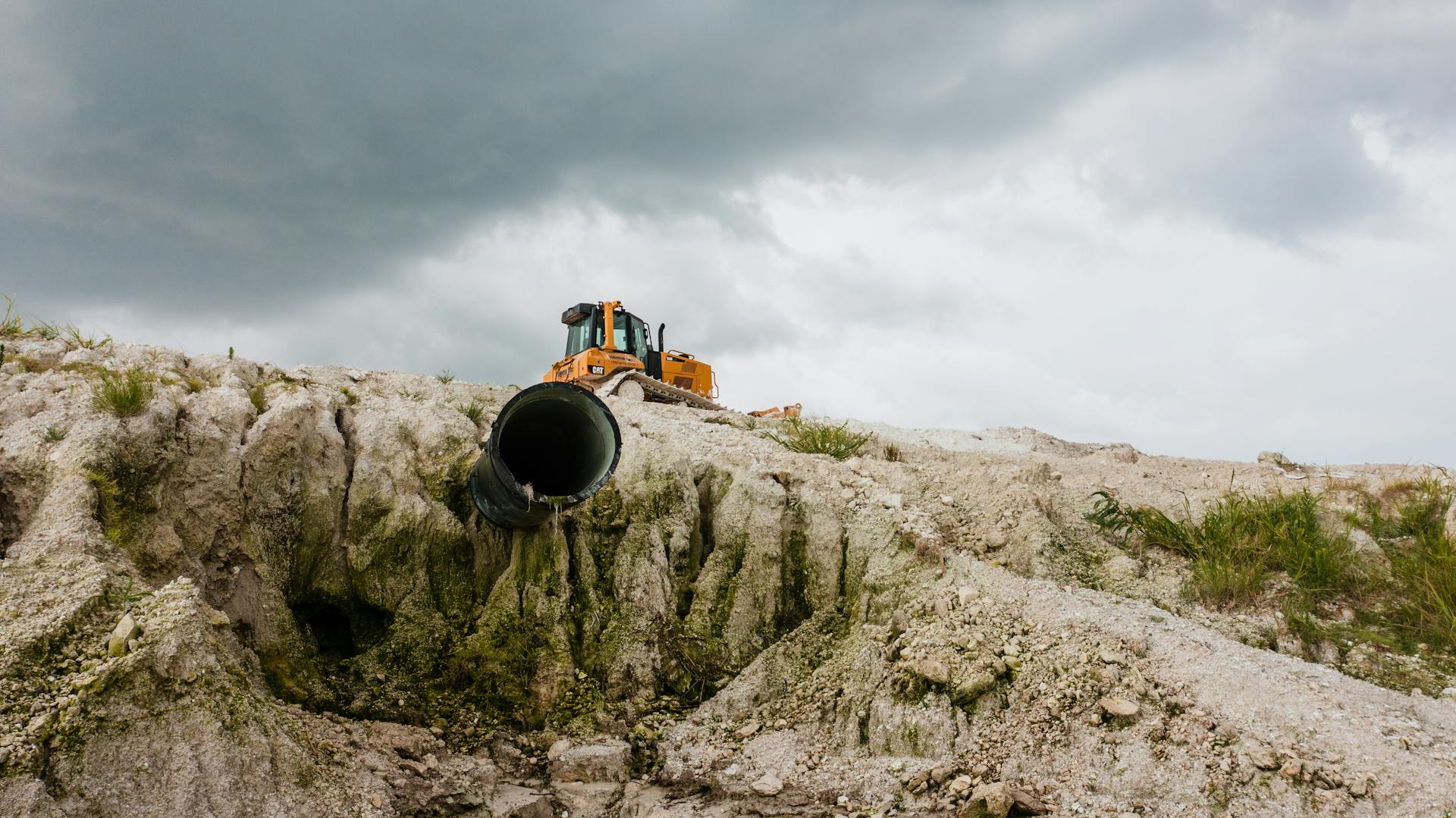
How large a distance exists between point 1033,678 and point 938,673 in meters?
0.62

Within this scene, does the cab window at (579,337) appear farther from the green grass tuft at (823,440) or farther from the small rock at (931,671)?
the small rock at (931,671)

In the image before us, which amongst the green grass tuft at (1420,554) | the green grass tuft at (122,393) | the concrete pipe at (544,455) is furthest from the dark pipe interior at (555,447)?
the green grass tuft at (1420,554)

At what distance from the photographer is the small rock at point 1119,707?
5305 mm

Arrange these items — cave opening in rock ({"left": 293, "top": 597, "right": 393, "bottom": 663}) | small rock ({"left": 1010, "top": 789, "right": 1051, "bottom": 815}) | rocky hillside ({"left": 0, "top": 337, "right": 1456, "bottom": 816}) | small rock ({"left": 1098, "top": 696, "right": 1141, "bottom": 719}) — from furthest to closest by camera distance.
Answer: cave opening in rock ({"left": 293, "top": 597, "right": 393, "bottom": 663}), small rock ({"left": 1098, "top": 696, "right": 1141, "bottom": 719}), small rock ({"left": 1010, "top": 789, "right": 1051, "bottom": 815}), rocky hillside ({"left": 0, "top": 337, "right": 1456, "bottom": 816})

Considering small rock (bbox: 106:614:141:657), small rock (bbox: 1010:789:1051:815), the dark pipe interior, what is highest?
the dark pipe interior

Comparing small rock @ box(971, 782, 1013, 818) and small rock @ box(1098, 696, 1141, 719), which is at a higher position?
small rock @ box(1098, 696, 1141, 719)

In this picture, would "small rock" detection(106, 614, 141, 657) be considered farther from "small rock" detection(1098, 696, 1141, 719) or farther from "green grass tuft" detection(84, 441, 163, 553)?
"small rock" detection(1098, 696, 1141, 719)

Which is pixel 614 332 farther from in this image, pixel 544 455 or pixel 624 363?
pixel 544 455

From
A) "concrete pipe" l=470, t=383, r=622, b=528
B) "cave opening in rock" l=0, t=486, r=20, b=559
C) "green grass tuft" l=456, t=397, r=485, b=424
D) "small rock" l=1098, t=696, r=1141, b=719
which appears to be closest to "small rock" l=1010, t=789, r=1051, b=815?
"small rock" l=1098, t=696, r=1141, b=719

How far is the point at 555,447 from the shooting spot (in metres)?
7.89

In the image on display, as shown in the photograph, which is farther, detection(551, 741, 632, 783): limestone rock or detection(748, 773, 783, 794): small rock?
detection(551, 741, 632, 783): limestone rock

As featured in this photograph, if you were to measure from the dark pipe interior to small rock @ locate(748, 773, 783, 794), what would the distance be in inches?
97.8

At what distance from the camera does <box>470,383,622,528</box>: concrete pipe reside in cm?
649

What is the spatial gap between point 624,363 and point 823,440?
6288 millimetres
